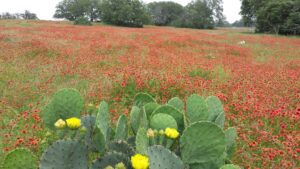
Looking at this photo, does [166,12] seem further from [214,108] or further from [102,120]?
[102,120]

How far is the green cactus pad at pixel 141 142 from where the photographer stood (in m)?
2.08

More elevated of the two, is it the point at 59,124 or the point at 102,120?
the point at 59,124

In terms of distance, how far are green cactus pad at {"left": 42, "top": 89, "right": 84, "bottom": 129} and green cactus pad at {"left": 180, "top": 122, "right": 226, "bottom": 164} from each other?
0.92m

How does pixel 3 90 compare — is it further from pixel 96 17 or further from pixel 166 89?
pixel 96 17

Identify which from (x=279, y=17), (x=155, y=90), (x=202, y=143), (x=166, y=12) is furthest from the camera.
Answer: (x=166, y=12)

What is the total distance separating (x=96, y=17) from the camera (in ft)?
247

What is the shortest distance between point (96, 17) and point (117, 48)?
6342 centimetres

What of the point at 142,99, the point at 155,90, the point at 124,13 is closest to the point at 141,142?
the point at 142,99

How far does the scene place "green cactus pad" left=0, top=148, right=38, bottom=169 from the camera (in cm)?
192

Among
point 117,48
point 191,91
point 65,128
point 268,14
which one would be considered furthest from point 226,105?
point 268,14

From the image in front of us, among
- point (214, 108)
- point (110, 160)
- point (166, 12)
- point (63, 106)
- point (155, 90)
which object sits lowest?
point (155, 90)

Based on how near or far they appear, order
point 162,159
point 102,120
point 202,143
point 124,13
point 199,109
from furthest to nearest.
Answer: point 124,13, point 199,109, point 102,120, point 202,143, point 162,159

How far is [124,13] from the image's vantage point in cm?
4916

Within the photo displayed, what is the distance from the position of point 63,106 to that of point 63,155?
2.16 feet
